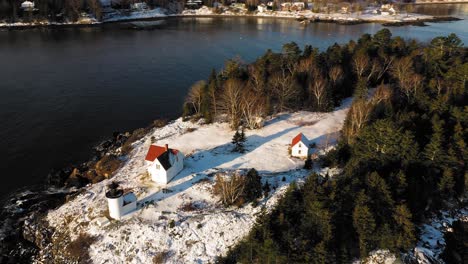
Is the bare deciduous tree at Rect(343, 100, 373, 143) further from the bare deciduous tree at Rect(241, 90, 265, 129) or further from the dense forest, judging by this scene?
the bare deciduous tree at Rect(241, 90, 265, 129)

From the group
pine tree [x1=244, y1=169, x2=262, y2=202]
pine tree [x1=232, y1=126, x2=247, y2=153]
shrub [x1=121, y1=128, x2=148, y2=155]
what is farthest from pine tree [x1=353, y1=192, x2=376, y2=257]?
shrub [x1=121, y1=128, x2=148, y2=155]

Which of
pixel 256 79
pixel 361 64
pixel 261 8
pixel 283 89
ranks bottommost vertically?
pixel 283 89

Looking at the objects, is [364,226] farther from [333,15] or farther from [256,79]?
[333,15]

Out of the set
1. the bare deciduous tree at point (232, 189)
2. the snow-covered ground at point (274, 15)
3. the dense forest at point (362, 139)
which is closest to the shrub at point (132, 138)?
the dense forest at point (362, 139)

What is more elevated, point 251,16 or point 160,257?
point 251,16

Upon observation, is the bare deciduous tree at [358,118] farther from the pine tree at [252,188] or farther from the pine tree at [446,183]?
the pine tree at [252,188]

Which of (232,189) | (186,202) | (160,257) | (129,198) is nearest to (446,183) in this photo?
(232,189)
